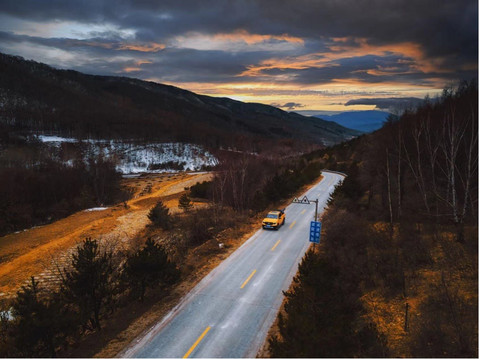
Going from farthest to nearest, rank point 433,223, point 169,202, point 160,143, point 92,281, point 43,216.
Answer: point 160,143
point 169,202
point 43,216
point 433,223
point 92,281

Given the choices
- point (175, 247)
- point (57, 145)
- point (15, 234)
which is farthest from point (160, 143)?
point (175, 247)

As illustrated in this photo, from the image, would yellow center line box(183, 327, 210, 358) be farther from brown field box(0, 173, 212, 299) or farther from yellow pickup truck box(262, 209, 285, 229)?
yellow pickup truck box(262, 209, 285, 229)

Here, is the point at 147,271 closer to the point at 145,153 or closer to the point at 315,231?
the point at 315,231

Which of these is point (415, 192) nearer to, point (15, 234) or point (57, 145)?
point (15, 234)

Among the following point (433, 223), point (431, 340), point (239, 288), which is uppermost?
point (433, 223)

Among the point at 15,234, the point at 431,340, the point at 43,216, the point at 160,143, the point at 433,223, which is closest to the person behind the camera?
the point at 431,340

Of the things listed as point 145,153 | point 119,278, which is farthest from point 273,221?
point 145,153
